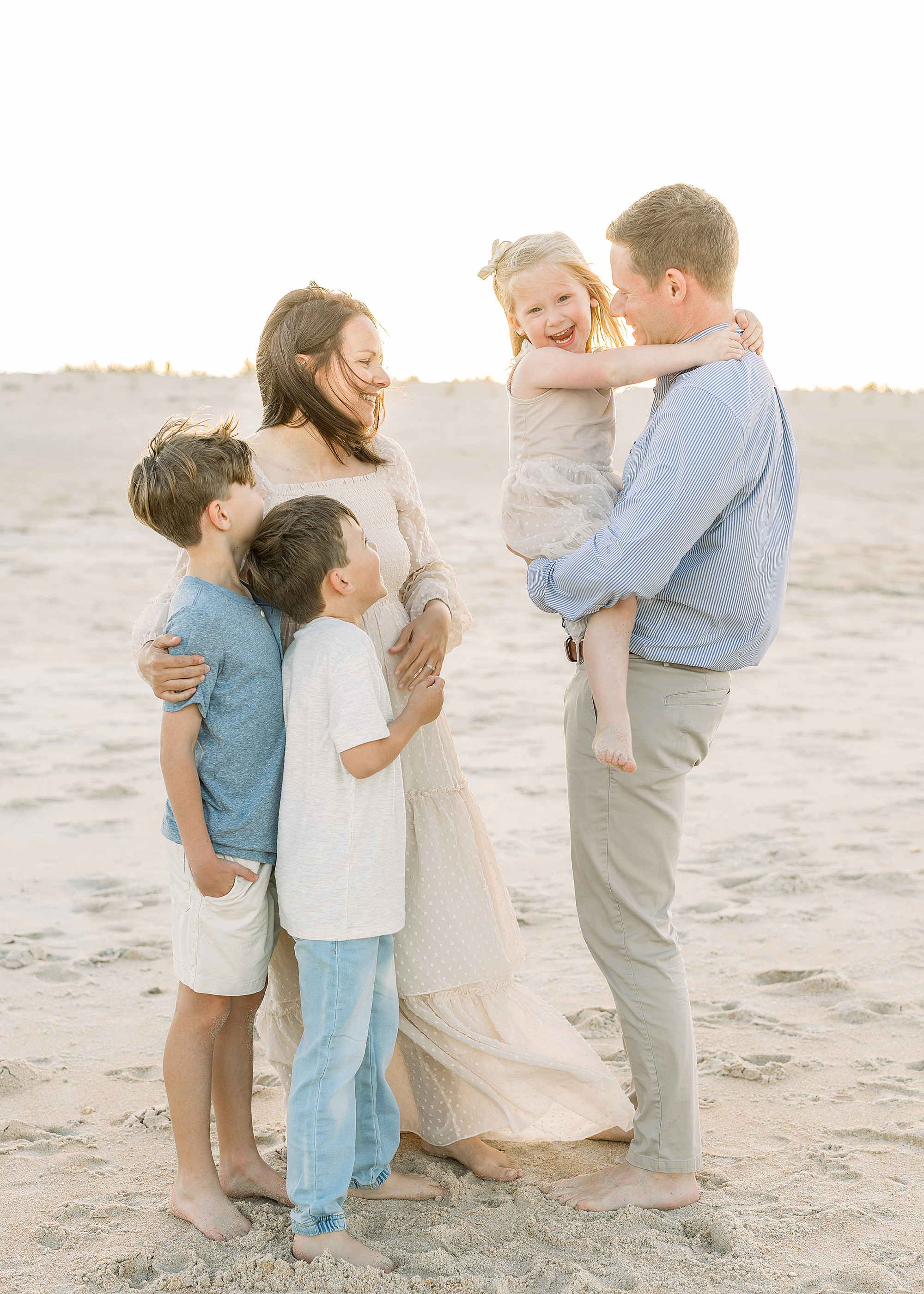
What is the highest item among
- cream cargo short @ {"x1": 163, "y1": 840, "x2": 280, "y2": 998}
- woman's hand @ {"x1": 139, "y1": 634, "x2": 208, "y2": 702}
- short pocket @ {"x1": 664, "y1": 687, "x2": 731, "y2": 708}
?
woman's hand @ {"x1": 139, "y1": 634, "x2": 208, "y2": 702}

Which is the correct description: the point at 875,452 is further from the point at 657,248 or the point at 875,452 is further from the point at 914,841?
the point at 657,248

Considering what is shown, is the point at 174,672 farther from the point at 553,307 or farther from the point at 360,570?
the point at 553,307

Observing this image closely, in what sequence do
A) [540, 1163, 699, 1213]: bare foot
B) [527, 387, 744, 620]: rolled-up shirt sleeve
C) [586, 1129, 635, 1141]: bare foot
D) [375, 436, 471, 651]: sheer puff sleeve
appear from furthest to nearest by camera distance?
1. [586, 1129, 635, 1141]: bare foot
2. [375, 436, 471, 651]: sheer puff sleeve
3. [540, 1163, 699, 1213]: bare foot
4. [527, 387, 744, 620]: rolled-up shirt sleeve

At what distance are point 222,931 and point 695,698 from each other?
116cm

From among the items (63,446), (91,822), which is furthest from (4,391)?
(91,822)

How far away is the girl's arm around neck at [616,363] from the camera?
2.45m

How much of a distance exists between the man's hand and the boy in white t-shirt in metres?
0.10

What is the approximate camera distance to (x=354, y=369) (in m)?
2.74

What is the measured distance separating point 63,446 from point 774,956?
55.0ft

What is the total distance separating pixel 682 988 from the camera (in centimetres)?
270

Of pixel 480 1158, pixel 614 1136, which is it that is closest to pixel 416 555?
pixel 480 1158

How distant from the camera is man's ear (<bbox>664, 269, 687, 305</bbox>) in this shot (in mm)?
2453

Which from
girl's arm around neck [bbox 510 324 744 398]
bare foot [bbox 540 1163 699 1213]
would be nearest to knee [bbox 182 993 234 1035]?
bare foot [bbox 540 1163 699 1213]

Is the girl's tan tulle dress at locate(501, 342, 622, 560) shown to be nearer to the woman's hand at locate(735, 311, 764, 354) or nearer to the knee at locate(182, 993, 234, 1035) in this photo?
the woman's hand at locate(735, 311, 764, 354)
